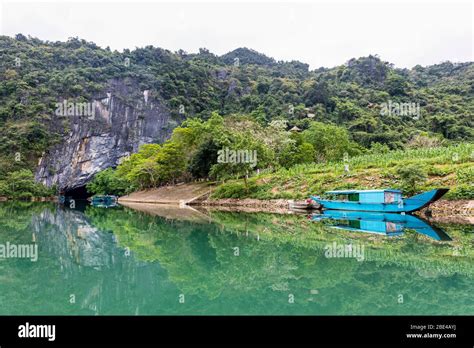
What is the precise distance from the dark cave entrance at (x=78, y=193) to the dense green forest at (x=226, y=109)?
5.01 m

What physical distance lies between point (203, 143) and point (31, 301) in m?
30.2

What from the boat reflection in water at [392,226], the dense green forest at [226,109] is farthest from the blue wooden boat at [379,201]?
the dense green forest at [226,109]

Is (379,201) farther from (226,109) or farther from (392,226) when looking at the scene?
(226,109)

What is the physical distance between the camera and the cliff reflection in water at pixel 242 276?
5.70 meters

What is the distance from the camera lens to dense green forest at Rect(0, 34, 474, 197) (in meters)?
37.1

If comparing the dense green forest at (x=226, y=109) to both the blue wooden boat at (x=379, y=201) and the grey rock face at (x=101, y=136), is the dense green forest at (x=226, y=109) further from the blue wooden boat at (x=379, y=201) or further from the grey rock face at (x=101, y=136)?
the blue wooden boat at (x=379, y=201)

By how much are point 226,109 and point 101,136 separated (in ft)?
76.4

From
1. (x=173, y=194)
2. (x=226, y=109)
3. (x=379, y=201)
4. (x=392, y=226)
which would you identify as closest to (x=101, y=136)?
(x=226, y=109)

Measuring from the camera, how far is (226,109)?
7281cm

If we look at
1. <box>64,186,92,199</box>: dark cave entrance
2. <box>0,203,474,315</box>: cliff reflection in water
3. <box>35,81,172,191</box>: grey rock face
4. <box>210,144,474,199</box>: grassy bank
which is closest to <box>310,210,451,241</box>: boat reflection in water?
<box>0,203,474,315</box>: cliff reflection in water

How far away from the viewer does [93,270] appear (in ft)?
27.4

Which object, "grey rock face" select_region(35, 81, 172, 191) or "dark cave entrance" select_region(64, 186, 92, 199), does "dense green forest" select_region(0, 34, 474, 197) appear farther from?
"dark cave entrance" select_region(64, 186, 92, 199)

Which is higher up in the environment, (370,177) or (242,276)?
(370,177)
